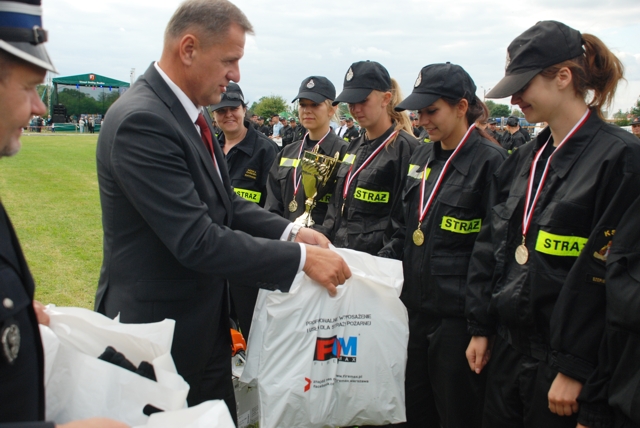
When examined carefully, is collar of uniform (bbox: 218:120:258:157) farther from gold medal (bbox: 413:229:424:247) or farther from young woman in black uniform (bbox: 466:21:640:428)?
young woman in black uniform (bbox: 466:21:640:428)

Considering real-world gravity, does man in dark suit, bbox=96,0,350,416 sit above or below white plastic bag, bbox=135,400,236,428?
above

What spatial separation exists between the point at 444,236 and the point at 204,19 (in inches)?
63.4

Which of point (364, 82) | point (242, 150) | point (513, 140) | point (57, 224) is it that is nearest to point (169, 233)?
point (364, 82)

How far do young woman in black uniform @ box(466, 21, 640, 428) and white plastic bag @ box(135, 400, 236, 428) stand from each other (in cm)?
134

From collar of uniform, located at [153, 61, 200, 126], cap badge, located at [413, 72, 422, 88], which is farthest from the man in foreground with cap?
cap badge, located at [413, 72, 422, 88]

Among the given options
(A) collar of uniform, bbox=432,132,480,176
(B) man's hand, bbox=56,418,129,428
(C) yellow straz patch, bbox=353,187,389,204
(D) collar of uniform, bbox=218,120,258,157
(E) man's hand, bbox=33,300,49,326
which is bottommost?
(B) man's hand, bbox=56,418,129,428

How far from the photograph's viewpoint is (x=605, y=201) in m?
2.03

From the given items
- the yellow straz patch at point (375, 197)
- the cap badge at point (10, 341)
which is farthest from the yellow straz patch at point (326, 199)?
the cap badge at point (10, 341)

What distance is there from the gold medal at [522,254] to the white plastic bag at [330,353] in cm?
59

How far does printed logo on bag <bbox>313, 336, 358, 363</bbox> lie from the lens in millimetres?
2475

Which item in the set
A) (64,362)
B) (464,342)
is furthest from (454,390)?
(64,362)

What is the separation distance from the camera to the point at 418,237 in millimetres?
2963

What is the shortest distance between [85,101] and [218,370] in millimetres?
55019

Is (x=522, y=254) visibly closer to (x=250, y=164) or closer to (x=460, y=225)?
(x=460, y=225)
